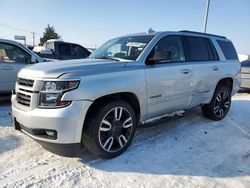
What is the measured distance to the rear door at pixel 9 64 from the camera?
654cm

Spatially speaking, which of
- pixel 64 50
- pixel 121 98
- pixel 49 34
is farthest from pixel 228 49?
pixel 49 34

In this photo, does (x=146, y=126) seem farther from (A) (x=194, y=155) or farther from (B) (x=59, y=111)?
(B) (x=59, y=111)

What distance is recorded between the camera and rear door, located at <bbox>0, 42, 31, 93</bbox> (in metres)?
6.54

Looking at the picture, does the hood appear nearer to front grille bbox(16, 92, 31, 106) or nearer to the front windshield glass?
front grille bbox(16, 92, 31, 106)

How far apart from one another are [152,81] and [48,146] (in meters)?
1.79

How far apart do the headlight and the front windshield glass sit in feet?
4.21

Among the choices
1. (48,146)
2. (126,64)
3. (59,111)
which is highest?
(126,64)

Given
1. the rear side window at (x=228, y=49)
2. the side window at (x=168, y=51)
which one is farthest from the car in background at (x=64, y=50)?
the side window at (x=168, y=51)

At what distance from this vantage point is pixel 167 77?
14.2 ft

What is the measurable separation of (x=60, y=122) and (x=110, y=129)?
0.81 metres

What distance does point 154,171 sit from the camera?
3.45 m

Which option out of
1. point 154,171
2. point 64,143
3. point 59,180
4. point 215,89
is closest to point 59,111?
point 64,143

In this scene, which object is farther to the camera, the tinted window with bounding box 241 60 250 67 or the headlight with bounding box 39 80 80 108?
the tinted window with bounding box 241 60 250 67

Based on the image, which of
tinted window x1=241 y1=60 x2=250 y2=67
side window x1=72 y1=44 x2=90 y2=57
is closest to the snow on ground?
tinted window x1=241 y1=60 x2=250 y2=67
